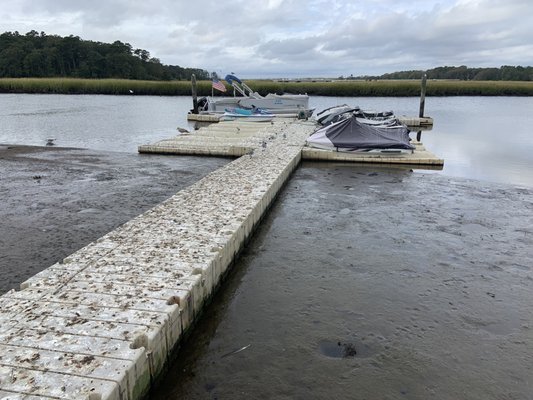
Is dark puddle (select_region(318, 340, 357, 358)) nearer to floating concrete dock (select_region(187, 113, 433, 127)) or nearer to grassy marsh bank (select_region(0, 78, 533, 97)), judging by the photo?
floating concrete dock (select_region(187, 113, 433, 127))

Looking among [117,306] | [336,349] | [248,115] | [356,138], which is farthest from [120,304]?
[248,115]

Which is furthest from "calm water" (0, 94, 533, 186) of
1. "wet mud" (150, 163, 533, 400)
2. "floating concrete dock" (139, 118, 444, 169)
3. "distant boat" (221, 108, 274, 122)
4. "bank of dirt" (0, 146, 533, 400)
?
"wet mud" (150, 163, 533, 400)

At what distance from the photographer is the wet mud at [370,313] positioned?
4.03 metres

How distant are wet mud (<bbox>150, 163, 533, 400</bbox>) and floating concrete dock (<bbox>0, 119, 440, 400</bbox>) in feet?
1.46

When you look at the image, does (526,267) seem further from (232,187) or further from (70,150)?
(70,150)

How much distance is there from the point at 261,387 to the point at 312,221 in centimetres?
499

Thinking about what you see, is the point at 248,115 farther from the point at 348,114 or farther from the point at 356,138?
the point at 356,138

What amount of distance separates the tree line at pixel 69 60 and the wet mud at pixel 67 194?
82.8 m

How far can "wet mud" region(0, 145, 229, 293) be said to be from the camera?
6.82 m

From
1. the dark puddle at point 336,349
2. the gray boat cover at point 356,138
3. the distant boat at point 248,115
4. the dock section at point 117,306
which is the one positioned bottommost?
the dark puddle at point 336,349

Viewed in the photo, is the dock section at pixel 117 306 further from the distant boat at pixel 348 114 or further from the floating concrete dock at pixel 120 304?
the distant boat at pixel 348 114

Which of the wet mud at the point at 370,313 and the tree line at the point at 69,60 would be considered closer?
the wet mud at the point at 370,313

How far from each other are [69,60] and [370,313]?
114m

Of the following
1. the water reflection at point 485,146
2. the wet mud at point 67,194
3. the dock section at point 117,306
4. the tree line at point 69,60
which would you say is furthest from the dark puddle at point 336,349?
the tree line at point 69,60
